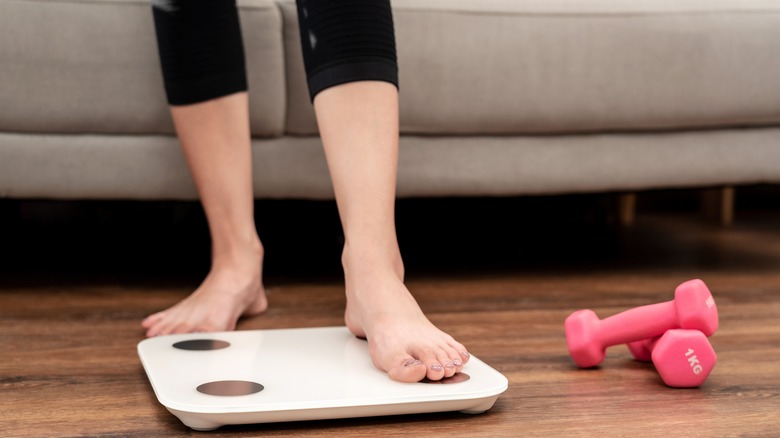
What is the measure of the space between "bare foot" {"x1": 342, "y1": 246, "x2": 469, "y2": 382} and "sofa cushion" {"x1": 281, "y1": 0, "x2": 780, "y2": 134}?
0.54m

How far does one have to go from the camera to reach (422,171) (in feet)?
4.78

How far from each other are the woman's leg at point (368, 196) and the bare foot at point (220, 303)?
22 cm

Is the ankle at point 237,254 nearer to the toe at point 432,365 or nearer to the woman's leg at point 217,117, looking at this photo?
the woman's leg at point 217,117

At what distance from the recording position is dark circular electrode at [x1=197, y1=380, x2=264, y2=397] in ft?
2.47

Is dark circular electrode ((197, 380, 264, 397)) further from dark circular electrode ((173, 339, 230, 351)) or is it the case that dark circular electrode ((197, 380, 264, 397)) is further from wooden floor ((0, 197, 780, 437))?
dark circular electrode ((173, 339, 230, 351))

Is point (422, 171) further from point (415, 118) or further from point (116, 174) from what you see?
point (116, 174)

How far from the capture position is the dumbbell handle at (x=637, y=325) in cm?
87

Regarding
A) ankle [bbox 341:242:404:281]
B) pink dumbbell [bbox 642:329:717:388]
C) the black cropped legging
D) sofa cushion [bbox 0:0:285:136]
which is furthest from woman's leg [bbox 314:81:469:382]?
sofa cushion [bbox 0:0:285:136]

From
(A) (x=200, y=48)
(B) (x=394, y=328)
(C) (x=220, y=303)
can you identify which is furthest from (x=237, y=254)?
(B) (x=394, y=328)

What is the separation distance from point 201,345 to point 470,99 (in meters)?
0.69

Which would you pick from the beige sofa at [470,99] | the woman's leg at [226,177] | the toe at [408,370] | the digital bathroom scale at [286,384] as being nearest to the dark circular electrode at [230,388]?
the digital bathroom scale at [286,384]

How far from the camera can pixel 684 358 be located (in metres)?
0.84

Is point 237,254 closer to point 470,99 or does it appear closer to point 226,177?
point 226,177

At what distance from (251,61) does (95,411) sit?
0.75 metres
